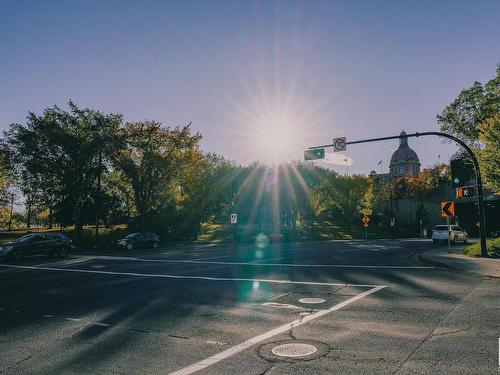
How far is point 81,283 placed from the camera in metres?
13.4

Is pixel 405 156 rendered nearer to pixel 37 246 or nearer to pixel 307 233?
pixel 307 233

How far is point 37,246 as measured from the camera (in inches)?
982

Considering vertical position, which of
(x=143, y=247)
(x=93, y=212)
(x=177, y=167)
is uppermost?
(x=177, y=167)

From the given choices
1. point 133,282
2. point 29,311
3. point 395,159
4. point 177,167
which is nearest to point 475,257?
point 133,282

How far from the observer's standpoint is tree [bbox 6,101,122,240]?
38.6 meters

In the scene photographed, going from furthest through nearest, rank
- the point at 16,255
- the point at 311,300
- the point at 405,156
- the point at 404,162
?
the point at 405,156
the point at 404,162
the point at 16,255
the point at 311,300

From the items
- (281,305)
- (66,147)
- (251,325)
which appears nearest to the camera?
(251,325)

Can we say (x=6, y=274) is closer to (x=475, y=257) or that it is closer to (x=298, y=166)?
(x=475, y=257)

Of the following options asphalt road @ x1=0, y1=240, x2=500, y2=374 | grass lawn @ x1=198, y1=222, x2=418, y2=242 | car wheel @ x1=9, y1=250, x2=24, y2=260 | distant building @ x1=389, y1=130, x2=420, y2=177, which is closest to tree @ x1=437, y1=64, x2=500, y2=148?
grass lawn @ x1=198, y1=222, x2=418, y2=242

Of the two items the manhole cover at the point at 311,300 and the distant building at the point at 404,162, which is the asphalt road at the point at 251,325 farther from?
the distant building at the point at 404,162

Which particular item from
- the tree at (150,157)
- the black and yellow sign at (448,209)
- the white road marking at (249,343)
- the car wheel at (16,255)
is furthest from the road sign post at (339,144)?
the tree at (150,157)

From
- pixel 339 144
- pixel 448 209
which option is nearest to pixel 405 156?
pixel 448 209

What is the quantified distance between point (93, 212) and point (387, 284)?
5596cm

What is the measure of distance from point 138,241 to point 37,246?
9743 millimetres
